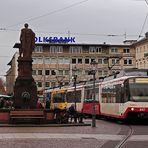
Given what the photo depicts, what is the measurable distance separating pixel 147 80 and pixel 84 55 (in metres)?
109

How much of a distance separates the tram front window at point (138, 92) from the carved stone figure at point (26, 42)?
719 centimetres

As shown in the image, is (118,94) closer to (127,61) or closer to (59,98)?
(59,98)

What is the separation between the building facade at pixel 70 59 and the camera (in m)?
146

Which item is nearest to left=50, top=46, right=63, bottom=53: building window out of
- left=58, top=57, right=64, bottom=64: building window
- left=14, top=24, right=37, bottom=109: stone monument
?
left=58, top=57, right=64, bottom=64: building window

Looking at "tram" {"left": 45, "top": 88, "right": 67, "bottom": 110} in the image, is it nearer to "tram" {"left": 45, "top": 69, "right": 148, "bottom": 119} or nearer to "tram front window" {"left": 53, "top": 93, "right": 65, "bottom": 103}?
"tram front window" {"left": 53, "top": 93, "right": 65, "bottom": 103}

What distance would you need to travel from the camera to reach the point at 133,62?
148 m

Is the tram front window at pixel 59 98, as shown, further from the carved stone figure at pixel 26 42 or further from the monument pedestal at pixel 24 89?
the monument pedestal at pixel 24 89

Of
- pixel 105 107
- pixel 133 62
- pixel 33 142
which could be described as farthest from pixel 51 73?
pixel 33 142

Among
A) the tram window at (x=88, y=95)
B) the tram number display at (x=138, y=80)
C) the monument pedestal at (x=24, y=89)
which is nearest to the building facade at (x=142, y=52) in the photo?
the tram window at (x=88, y=95)

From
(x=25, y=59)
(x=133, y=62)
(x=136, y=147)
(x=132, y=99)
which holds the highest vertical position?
(x=133, y=62)

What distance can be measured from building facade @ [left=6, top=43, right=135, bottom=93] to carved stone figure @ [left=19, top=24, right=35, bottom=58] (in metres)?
107

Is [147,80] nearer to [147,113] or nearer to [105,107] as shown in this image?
[147,113]

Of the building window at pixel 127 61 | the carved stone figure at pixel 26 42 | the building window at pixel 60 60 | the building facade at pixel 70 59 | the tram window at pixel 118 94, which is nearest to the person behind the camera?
the carved stone figure at pixel 26 42

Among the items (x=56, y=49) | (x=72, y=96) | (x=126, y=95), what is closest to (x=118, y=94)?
(x=126, y=95)
